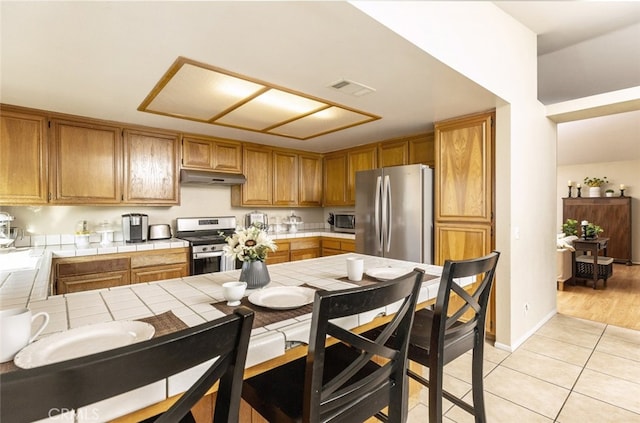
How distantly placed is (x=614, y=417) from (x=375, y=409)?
1796 mm

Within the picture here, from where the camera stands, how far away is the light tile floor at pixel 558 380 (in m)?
1.83

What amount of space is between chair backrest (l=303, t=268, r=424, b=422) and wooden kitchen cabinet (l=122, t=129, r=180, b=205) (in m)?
2.91

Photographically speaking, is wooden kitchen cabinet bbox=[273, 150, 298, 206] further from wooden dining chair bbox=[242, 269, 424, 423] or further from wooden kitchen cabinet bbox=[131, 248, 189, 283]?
wooden dining chair bbox=[242, 269, 424, 423]

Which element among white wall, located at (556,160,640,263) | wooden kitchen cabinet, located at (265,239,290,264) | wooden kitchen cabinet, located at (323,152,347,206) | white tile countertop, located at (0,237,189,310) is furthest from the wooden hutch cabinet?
white tile countertop, located at (0,237,189,310)

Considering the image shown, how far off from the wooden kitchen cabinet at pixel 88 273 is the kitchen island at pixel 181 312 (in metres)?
1.63

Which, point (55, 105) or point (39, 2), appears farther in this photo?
point (55, 105)

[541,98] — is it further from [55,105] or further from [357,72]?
[55,105]

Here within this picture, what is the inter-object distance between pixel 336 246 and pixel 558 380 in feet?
8.66

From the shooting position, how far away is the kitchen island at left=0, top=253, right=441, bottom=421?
0.75 m

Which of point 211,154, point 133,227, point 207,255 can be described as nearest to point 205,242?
point 207,255

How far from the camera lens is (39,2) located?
4.40ft

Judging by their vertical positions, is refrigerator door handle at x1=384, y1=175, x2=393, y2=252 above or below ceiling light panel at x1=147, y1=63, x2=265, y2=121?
below

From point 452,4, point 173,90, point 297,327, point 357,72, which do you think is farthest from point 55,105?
point 452,4

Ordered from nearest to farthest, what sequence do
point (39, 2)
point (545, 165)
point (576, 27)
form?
point (39, 2), point (576, 27), point (545, 165)
